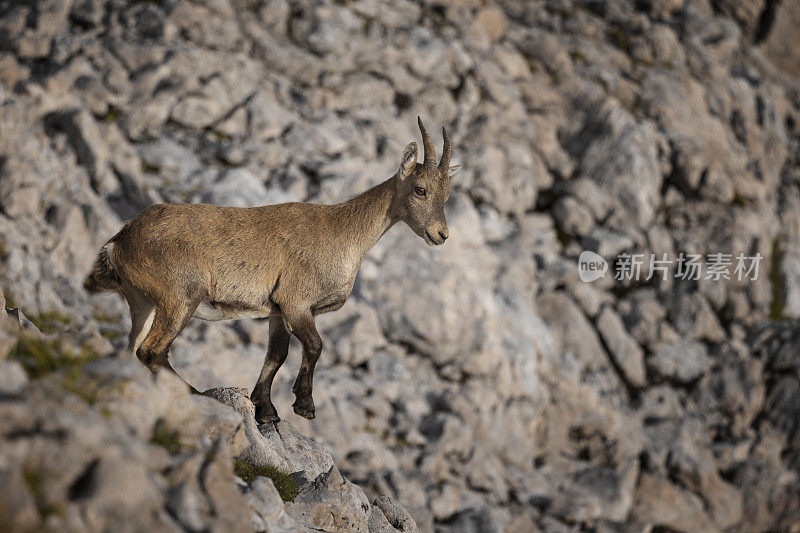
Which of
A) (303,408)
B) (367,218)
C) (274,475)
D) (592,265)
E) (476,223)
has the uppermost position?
(367,218)

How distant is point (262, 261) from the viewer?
10594mm

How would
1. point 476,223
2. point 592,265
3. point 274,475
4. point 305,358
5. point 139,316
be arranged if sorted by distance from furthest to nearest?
point 592,265, point 476,223, point 305,358, point 139,316, point 274,475

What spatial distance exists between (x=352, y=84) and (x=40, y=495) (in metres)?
32.4

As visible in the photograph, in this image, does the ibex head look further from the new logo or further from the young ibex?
the new logo

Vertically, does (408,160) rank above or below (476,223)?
above

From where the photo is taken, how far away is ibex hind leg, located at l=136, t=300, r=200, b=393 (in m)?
9.45

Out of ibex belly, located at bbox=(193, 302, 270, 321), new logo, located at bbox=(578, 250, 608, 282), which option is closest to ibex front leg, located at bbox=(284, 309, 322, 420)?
ibex belly, located at bbox=(193, 302, 270, 321)

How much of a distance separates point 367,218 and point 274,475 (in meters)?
4.54

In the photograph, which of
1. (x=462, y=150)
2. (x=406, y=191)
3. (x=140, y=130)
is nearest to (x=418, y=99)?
(x=462, y=150)

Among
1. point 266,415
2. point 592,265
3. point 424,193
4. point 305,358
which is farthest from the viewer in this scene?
point 592,265

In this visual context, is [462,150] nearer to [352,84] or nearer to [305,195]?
[352,84]

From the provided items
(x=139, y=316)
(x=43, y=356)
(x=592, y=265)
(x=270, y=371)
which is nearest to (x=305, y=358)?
(x=270, y=371)

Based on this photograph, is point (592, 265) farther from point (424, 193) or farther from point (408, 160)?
point (408, 160)

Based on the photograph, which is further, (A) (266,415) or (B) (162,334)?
(A) (266,415)
